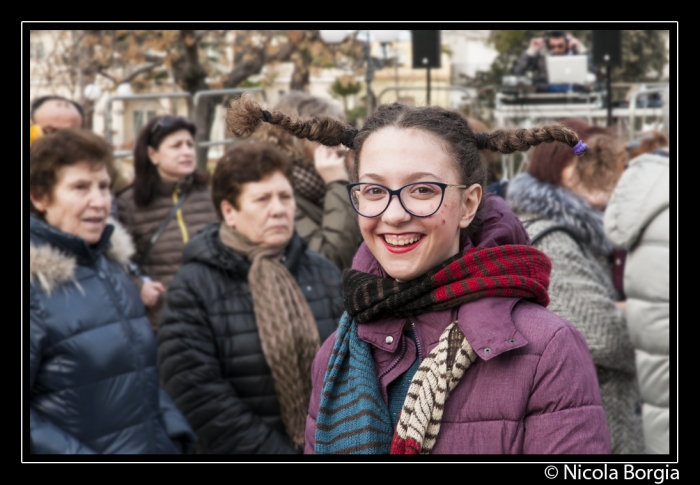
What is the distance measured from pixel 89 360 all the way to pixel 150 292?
4.53 ft

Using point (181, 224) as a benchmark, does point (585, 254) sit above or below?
below

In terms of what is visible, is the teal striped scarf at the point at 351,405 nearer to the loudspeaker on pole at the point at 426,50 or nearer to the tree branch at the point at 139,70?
the loudspeaker on pole at the point at 426,50

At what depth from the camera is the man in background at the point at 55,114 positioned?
19.5 ft

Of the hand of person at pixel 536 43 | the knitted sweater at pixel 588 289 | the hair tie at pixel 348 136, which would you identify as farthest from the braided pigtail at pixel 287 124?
the hand of person at pixel 536 43

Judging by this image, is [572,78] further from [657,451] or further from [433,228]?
[433,228]

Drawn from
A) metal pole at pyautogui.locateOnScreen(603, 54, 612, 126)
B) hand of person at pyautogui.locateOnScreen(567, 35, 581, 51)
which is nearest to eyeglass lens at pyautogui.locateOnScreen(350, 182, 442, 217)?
metal pole at pyautogui.locateOnScreen(603, 54, 612, 126)

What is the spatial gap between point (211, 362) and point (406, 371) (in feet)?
5.84

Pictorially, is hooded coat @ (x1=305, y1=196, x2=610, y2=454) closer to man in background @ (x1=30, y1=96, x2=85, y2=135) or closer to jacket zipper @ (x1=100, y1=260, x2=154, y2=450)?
jacket zipper @ (x1=100, y1=260, x2=154, y2=450)

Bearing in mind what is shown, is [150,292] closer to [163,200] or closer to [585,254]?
[163,200]

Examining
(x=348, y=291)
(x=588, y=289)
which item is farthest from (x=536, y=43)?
(x=348, y=291)

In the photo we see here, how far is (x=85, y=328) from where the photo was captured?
3590 millimetres

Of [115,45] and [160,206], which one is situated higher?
[115,45]

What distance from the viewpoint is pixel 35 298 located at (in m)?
3.53

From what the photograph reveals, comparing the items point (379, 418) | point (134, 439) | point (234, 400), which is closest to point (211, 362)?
point (234, 400)
